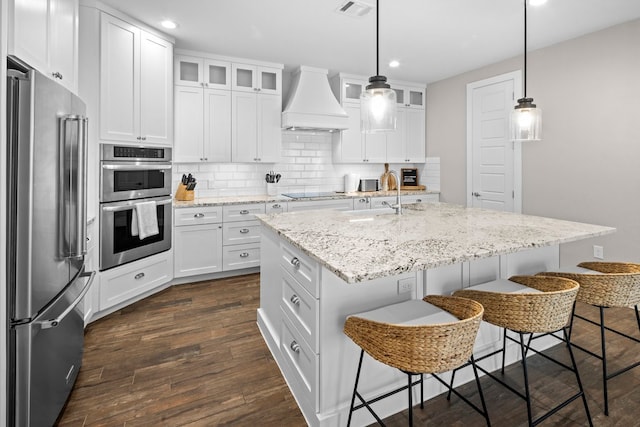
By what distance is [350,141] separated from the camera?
5.11 m

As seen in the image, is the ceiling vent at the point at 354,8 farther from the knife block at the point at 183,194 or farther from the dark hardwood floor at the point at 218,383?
the dark hardwood floor at the point at 218,383

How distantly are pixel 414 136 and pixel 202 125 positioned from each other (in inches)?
127

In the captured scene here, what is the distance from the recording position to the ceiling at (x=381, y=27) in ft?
9.68

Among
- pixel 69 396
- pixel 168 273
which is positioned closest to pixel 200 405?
pixel 69 396

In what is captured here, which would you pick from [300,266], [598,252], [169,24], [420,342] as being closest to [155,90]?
[169,24]

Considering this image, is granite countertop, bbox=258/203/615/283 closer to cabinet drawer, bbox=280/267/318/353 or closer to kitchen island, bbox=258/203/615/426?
kitchen island, bbox=258/203/615/426

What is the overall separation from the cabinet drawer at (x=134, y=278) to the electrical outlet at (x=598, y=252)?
431 centimetres

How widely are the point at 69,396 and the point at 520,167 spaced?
469 cm

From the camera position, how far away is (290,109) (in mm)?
4457

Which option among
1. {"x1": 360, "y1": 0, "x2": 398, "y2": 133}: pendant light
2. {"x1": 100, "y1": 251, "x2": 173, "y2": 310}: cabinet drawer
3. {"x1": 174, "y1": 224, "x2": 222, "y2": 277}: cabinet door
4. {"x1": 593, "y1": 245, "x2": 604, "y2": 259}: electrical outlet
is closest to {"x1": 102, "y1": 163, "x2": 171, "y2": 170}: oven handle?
{"x1": 174, "y1": 224, "x2": 222, "y2": 277}: cabinet door

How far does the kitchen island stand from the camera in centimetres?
156

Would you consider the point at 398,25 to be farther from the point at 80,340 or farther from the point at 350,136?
the point at 80,340

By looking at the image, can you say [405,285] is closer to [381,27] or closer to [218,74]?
[381,27]

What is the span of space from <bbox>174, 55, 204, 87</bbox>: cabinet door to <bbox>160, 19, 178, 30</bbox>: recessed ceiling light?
65cm
